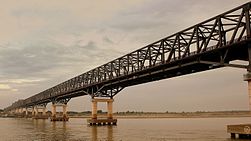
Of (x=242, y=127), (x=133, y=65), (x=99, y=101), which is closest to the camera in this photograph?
(x=242, y=127)

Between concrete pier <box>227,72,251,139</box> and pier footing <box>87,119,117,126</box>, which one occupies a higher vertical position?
concrete pier <box>227,72,251,139</box>

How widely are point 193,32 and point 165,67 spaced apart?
12.5m

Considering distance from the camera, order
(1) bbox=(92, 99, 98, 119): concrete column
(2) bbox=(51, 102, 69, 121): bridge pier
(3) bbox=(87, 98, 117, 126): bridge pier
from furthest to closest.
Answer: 1. (2) bbox=(51, 102, 69, 121): bridge pier
2. (1) bbox=(92, 99, 98, 119): concrete column
3. (3) bbox=(87, 98, 117, 126): bridge pier

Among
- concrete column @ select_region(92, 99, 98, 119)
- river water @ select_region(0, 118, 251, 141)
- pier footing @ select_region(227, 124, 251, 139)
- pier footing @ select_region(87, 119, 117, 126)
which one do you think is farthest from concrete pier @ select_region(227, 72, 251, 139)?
concrete column @ select_region(92, 99, 98, 119)

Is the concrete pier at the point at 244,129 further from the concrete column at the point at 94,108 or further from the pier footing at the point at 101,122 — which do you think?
the concrete column at the point at 94,108

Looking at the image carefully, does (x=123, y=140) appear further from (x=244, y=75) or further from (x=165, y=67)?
(x=165, y=67)

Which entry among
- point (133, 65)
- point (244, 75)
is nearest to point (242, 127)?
point (244, 75)

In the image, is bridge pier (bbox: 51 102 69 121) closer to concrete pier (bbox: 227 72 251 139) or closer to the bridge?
the bridge

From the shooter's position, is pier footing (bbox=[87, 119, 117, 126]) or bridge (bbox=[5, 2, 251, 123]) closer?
bridge (bbox=[5, 2, 251, 123])

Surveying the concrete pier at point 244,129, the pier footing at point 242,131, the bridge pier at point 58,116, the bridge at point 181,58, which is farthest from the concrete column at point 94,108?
the concrete pier at point 244,129

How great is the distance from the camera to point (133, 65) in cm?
7712

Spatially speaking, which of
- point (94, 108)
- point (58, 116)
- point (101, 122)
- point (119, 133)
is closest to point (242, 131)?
point (119, 133)

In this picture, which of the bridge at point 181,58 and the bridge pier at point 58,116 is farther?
A: the bridge pier at point 58,116

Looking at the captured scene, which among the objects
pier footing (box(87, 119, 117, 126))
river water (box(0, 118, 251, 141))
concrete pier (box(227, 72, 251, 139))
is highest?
concrete pier (box(227, 72, 251, 139))
